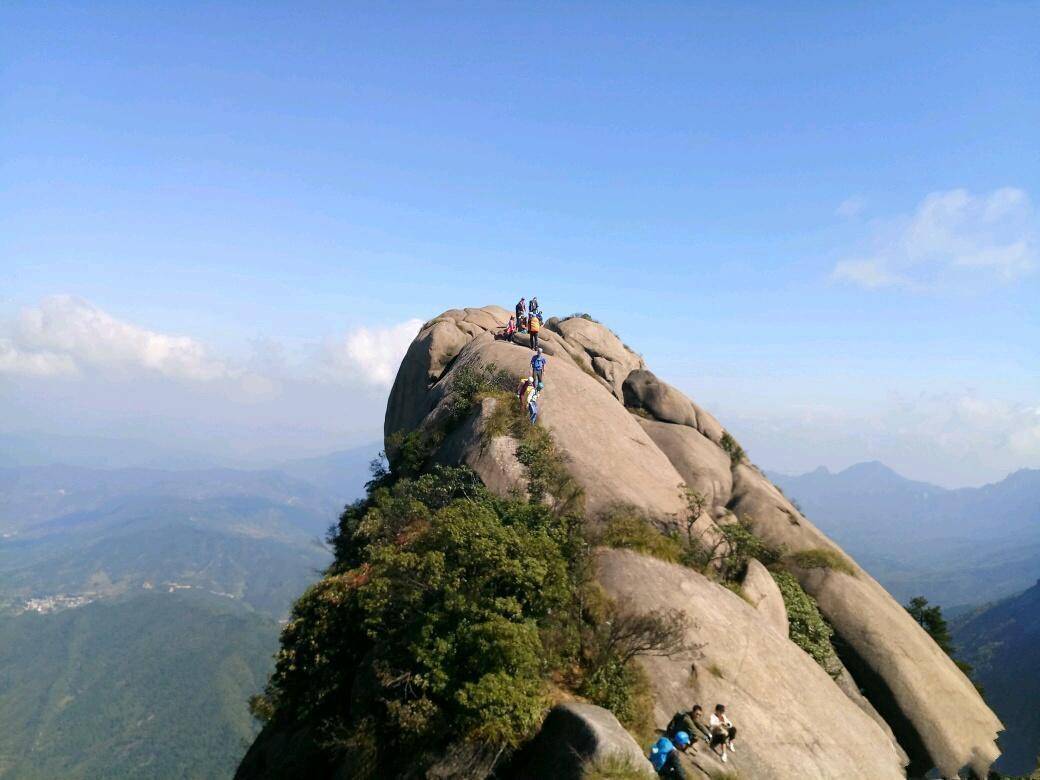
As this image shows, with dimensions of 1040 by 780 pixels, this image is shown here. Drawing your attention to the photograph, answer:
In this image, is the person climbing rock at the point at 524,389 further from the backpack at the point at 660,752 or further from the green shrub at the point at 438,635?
the backpack at the point at 660,752

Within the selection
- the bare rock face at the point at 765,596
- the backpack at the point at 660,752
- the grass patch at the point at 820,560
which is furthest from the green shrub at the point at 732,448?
the backpack at the point at 660,752

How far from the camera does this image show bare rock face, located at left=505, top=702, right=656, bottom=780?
1194 centimetres

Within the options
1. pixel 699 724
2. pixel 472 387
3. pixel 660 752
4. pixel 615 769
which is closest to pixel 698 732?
pixel 699 724

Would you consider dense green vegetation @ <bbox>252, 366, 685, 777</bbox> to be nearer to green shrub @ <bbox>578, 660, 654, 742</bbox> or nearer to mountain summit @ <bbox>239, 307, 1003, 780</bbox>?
green shrub @ <bbox>578, 660, 654, 742</bbox>

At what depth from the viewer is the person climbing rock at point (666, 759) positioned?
13.3 m

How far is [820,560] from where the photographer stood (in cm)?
3058

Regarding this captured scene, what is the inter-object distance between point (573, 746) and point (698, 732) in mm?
4729

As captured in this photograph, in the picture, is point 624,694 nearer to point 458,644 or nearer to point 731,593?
point 458,644

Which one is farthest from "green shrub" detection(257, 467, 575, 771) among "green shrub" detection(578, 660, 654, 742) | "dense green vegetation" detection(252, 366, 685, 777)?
"green shrub" detection(578, 660, 654, 742)

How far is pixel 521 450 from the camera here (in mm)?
25672

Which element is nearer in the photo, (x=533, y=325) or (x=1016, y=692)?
(x=533, y=325)

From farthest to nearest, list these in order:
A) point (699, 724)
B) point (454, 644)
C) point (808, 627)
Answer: point (808, 627)
point (699, 724)
point (454, 644)

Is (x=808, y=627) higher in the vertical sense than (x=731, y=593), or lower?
lower

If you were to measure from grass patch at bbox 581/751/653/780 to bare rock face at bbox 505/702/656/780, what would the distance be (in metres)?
0.02
